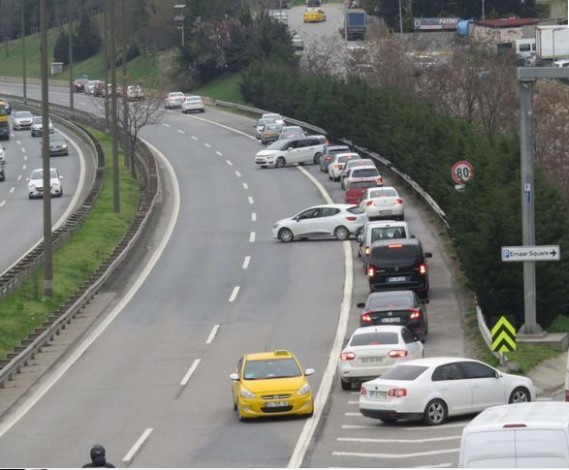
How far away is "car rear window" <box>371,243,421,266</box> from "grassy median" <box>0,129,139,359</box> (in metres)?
9.51

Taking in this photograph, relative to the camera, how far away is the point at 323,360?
3625cm

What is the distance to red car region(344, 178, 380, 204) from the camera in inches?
2448

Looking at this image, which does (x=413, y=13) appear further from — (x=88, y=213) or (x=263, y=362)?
(x=263, y=362)

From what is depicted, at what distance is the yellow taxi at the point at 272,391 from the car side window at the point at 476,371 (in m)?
3.07

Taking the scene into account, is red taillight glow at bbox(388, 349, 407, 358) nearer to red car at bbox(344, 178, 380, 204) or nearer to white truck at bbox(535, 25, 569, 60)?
white truck at bbox(535, 25, 569, 60)

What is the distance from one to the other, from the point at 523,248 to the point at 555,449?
694 inches

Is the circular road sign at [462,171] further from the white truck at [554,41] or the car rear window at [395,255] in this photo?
the white truck at [554,41]

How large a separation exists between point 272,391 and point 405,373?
2.70m

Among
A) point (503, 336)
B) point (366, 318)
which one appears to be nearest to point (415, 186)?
point (366, 318)

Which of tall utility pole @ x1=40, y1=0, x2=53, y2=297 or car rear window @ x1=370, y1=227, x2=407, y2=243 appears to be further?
car rear window @ x1=370, y1=227, x2=407, y2=243

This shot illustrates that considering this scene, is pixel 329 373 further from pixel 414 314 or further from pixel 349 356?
pixel 414 314

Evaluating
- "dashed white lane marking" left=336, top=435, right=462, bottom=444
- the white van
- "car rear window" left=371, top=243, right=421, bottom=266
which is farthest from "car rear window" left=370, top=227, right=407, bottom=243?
the white van

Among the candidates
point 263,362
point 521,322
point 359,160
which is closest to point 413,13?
point 359,160

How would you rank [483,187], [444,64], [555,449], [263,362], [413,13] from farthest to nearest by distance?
[413,13] → [444,64] → [483,187] → [263,362] → [555,449]
